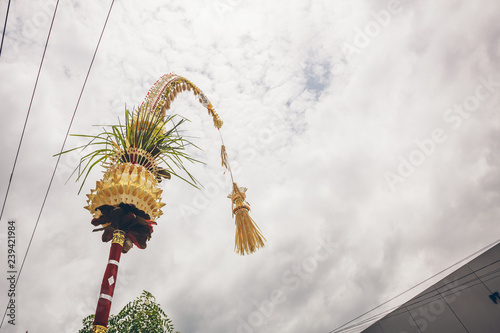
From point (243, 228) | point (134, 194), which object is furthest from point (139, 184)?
point (243, 228)

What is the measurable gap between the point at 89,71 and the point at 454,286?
1669cm

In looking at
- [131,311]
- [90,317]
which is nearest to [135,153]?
[131,311]

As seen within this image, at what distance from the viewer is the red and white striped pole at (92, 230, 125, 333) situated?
5505 mm

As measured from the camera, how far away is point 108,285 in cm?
602

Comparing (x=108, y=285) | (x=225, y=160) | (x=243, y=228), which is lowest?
(x=108, y=285)

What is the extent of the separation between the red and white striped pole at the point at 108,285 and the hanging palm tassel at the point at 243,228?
3.99 meters

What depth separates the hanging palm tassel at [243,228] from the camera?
359 inches

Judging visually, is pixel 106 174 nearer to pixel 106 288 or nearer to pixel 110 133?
pixel 110 133

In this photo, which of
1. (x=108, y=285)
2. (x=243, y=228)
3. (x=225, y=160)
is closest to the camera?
(x=108, y=285)

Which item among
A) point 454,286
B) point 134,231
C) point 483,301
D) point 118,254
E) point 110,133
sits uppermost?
point 110,133

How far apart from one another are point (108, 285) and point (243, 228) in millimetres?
4749

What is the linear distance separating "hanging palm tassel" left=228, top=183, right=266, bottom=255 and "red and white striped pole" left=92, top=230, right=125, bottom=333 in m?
3.99

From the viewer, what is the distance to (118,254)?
662 cm

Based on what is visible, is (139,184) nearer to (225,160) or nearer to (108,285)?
(108,285)
